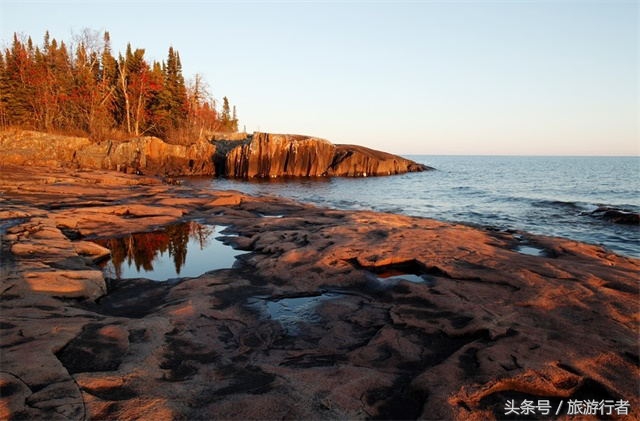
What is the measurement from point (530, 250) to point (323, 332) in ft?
29.7

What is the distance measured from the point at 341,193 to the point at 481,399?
107 ft

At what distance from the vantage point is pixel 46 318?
6.21m

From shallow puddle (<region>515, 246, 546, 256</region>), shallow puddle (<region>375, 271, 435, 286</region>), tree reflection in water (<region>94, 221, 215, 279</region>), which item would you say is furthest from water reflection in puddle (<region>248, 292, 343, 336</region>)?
shallow puddle (<region>515, 246, 546, 256</region>)

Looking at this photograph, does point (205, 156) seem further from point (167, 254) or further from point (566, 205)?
point (566, 205)

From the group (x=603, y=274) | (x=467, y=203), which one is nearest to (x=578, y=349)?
(x=603, y=274)

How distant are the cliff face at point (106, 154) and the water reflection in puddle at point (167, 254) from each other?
30856 millimetres

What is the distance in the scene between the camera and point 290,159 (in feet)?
173

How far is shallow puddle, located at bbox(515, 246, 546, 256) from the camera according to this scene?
473 inches

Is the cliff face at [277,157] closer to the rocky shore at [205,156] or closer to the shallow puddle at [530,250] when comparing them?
the rocky shore at [205,156]

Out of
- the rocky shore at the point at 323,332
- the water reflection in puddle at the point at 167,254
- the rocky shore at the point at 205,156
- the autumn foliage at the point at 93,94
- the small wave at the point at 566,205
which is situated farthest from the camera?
the autumn foliage at the point at 93,94

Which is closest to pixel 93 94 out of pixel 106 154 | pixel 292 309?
pixel 106 154

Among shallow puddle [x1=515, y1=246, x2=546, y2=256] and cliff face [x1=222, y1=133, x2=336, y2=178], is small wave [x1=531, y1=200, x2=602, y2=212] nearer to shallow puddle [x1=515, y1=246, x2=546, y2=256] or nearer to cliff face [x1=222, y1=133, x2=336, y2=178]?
shallow puddle [x1=515, y1=246, x2=546, y2=256]

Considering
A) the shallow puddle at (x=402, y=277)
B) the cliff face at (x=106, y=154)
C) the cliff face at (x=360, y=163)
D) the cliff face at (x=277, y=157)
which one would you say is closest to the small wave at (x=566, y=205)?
the shallow puddle at (x=402, y=277)

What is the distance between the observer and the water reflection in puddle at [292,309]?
709cm
